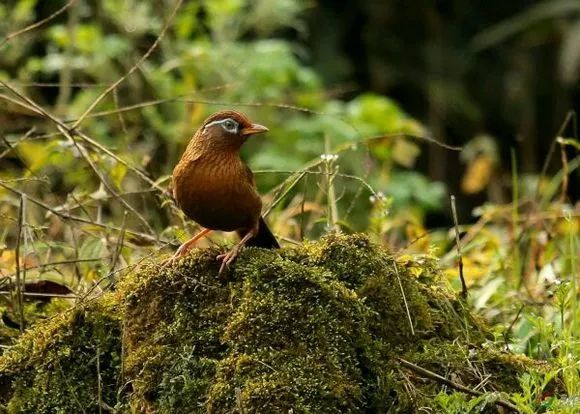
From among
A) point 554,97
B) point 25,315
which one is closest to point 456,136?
point 554,97

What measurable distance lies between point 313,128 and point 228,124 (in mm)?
4724

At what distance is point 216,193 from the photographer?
3.51 metres

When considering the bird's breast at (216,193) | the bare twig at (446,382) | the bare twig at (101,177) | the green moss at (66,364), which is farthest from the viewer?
the bare twig at (101,177)

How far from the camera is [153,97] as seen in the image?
25.8 feet

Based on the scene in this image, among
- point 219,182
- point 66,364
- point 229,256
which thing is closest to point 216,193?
point 219,182

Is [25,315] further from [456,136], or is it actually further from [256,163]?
[456,136]

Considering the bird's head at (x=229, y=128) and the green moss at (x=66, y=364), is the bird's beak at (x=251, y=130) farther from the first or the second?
the green moss at (x=66, y=364)

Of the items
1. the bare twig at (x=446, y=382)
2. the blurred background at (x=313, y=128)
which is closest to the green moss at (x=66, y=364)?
the blurred background at (x=313, y=128)

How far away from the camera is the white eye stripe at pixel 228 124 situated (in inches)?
145

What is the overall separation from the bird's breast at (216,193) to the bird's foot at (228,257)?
209 millimetres

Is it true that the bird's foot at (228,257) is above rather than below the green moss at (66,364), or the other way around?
above

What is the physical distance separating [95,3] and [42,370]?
6.51 metres

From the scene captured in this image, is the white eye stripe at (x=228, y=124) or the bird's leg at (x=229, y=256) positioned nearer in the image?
the bird's leg at (x=229, y=256)

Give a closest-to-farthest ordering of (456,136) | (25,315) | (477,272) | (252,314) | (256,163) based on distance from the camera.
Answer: (252,314) → (25,315) → (477,272) → (256,163) → (456,136)
